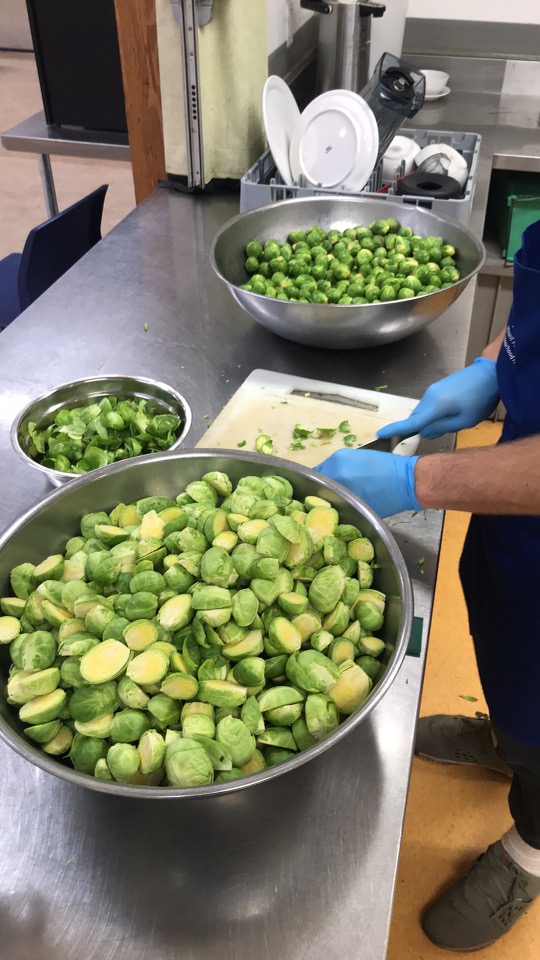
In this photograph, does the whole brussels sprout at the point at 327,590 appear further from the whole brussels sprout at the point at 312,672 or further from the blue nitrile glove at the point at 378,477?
the blue nitrile glove at the point at 378,477

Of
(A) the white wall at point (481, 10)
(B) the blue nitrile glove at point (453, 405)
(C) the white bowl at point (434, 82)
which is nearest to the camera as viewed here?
(B) the blue nitrile glove at point (453, 405)

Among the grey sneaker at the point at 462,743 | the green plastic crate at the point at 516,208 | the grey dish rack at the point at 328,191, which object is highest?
the grey dish rack at the point at 328,191

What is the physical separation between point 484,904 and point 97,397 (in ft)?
4.42

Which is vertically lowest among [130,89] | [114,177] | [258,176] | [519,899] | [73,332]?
[114,177]

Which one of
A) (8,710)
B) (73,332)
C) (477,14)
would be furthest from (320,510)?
(477,14)

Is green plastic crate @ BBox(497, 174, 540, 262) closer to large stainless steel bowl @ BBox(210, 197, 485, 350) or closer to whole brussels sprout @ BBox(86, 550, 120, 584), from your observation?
large stainless steel bowl @ BBox(210, 197, 485, 350)

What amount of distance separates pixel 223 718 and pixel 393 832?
0.24 metres

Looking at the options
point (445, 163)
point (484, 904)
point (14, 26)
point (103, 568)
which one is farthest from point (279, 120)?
point (14, 26)

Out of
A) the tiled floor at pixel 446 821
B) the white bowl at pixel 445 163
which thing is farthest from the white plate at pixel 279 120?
the tiled floor at pixel 446 821

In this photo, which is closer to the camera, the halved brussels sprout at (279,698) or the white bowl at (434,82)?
the halved brussels sprout at (279,698)

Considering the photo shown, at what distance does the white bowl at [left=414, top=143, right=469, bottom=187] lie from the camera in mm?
2115

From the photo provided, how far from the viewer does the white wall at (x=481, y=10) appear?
323cm

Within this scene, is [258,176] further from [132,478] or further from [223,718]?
[223,718]

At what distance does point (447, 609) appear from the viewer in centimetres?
246
